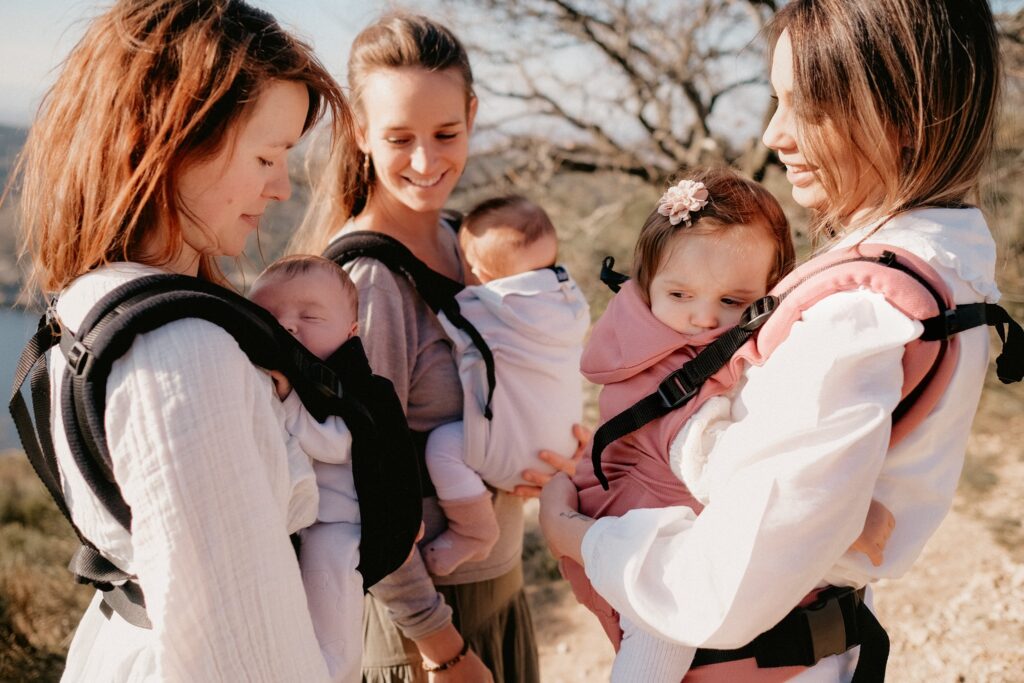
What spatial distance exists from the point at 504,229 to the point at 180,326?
4.16 feet

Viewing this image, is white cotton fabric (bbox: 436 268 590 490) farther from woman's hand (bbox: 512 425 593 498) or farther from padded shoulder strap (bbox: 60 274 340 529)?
padded shoulder strap (bbox: 60 274 340 529)

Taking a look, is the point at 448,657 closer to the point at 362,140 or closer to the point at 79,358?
the point at 79,358

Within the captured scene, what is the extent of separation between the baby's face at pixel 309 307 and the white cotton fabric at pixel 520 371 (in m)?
0.43

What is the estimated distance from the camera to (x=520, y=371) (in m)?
2.20

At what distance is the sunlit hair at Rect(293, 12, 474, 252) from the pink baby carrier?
86 centimetres

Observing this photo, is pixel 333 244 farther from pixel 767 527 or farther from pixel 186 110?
pixel 767 527

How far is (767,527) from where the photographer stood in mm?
1133

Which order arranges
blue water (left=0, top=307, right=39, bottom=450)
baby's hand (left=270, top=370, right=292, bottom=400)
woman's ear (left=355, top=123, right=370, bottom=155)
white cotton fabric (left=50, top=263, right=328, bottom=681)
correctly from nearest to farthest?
white cotton fabric (left=50, top=263, right=328, bottom=681) → baby's hand (left=270, top=370, right=292, bottom=400) → woman's ear (left=355, top=123, right=370, bottom=155) → blue water (left=0, top=307, right=39, bottom=450)

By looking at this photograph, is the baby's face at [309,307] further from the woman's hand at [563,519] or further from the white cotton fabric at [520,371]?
the woman's hand at [563,519]


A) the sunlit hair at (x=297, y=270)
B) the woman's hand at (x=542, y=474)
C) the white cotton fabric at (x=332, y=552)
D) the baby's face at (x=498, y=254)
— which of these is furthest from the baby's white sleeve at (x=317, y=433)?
the baby's face at (x=498, y=254)

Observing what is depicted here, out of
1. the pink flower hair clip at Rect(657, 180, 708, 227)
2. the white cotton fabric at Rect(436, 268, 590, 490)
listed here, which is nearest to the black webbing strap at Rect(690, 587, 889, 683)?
the pink flower hair clip at Rect(657, 180, 708, 227)

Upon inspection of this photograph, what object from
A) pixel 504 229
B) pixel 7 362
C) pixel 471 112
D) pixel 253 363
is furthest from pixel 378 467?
pixel 7 362

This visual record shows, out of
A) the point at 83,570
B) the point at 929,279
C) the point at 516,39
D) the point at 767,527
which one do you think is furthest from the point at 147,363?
the point at 516,39

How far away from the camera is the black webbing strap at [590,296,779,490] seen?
1.34 metres
